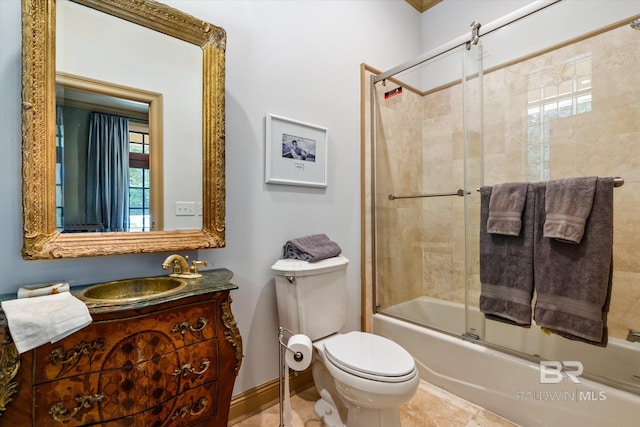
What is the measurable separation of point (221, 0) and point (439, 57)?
4.51ft

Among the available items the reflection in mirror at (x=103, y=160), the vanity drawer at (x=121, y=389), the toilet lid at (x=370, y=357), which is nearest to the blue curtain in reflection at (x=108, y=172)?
the reflection in mirror at (x=103, y=160)

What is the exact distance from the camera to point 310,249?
1.63m

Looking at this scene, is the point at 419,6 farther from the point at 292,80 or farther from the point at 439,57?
the point at 292,80

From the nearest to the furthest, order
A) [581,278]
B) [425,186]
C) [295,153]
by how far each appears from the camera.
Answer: [581,278] → [295,153] → [425,186]

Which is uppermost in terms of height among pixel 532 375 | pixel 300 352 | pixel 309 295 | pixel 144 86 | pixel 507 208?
pixel 144 86

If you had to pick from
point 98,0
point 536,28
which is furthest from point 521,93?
point 98,0

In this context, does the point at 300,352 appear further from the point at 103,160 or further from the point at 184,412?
the point at 103,160

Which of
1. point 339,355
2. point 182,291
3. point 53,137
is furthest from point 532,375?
point 53,137

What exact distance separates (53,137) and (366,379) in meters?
1.45

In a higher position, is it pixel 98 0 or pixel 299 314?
pixel 98 0

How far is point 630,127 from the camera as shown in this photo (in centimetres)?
160

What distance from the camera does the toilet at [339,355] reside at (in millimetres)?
1174

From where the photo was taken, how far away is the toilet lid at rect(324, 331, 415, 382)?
118cm

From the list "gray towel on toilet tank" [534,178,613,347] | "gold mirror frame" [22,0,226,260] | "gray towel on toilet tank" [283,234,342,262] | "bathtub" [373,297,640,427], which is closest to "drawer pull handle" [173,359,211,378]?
"gold mirror frame" [22,0,226,260]
